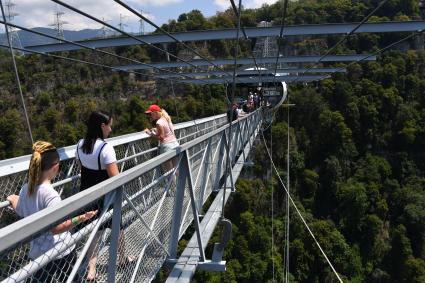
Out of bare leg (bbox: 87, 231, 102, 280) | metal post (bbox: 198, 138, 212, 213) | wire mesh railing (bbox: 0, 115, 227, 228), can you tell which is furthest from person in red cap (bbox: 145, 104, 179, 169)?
bare leg (bbox: 87, 231, 102, 280)

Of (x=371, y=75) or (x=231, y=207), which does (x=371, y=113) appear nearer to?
(x=371, y=75)

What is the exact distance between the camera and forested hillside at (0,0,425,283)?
28500mm

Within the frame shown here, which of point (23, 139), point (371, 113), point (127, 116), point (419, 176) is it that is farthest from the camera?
point (371, 113)

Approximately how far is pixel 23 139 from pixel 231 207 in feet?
47.0

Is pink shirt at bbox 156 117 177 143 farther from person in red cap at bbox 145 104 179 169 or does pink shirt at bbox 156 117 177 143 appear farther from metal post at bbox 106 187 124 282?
metal post at bbox 106 187 124 282

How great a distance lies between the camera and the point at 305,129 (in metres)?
42.9

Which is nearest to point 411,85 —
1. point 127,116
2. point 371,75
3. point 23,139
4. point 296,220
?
point 371,75

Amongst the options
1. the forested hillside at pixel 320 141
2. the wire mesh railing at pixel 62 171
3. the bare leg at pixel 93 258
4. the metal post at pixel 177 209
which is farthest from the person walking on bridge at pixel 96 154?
the forested hillside at pixel 320 141

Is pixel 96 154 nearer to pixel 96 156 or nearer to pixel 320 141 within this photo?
pixel 96 156

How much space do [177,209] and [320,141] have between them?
4056cm

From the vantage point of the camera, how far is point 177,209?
2.91 m

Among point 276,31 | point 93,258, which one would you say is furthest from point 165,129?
point 93,258

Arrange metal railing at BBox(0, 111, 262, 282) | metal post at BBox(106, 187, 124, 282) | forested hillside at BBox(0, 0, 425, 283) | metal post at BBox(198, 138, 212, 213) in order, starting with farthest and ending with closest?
forested hillside at BBox(0, 0, 425, 283), metal post at BBox(198, 138, 212, 213), metal post at BBox(106, 187, 124, 282), metal railing at BBox(0, 111, 262, 282)

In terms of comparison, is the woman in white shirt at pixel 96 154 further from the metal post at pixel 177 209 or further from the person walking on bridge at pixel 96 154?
the metal post at pixel 177 209
